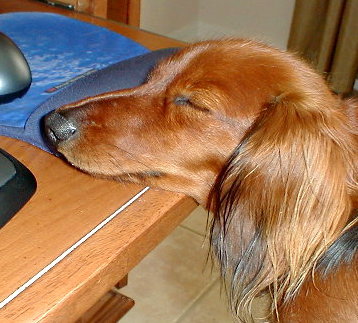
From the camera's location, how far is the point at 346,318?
774 mm

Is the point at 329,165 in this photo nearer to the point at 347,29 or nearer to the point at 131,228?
the point at 131,228

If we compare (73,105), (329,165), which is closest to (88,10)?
(73,105)

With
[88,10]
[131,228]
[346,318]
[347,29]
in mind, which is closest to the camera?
[131,228]

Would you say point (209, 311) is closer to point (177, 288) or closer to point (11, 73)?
point (177, 288)

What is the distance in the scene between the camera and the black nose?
0.80 m

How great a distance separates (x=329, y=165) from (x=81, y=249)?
1.22 feet

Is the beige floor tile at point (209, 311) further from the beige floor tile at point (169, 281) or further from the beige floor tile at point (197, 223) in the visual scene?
the beige floor tile at point (197, 223)

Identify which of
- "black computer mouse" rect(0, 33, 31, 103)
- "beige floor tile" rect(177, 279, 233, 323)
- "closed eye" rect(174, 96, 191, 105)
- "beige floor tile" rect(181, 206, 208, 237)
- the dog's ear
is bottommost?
"beige floor tile" rect(177, 279, 233, 323)

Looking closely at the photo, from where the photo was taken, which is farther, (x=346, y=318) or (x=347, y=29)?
(x=347, y=29)

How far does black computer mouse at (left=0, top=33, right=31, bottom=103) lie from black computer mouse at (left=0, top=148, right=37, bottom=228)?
103 millimetres

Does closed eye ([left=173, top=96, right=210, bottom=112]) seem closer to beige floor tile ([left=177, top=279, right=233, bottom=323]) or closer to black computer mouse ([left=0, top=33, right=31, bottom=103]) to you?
black computer mouse ([left=0, top=33, right=31, bottom=103])

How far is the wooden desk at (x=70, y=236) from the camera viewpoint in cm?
56

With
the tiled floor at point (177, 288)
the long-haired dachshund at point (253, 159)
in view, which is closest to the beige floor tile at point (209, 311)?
the tiled floor at point (177, 288)

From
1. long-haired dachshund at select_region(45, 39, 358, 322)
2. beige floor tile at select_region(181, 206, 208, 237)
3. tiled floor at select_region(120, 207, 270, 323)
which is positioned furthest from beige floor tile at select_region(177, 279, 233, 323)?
long-haired dachshund at select_region(45, 39, 358, 322)
